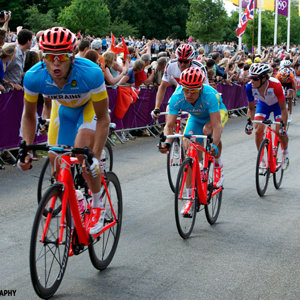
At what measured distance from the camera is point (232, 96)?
21.1 meters

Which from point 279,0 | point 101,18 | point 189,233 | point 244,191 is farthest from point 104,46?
point 189,233

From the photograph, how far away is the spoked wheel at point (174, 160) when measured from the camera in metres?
8.86

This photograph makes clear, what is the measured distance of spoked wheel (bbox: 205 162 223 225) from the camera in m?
6.92

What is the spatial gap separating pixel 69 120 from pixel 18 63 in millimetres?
5857

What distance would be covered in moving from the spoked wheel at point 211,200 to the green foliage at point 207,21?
56515 mm

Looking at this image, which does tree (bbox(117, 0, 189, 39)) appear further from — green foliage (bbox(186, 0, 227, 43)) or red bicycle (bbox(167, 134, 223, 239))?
red bicycle (bbox(167, 134, 223, 239))

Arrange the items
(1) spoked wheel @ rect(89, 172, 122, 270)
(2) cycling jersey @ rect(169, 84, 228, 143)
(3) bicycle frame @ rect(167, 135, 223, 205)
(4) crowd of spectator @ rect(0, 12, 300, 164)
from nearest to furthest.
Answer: (1) spoked wheel @ rect(89, 172, 122, 270)
(3) bicycle frame @ rect(167, 135, 223, 205)
(2) cycling jersey @ rect(169, 84, 228, 143)
(4) crowd of spectator @ rect(0, 12, 300, 164)

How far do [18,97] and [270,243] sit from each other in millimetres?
6228

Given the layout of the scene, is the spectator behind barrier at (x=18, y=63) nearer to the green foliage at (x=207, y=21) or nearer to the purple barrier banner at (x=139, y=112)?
the purple barrier banner at (x=139, y=112)

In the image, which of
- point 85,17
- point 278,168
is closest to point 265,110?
point 278,168

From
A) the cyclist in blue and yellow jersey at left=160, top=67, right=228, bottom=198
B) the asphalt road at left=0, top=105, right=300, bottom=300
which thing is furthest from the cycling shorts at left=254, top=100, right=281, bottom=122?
the cyclist in blue and yellow jersey at left=160, top=67, right=228, bottom=198

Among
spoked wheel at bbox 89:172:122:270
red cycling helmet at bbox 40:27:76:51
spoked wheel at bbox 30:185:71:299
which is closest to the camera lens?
spoked wheel at bbox 30:185:71:299

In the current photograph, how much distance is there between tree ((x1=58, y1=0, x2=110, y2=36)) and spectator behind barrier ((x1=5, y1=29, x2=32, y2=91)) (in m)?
36.6

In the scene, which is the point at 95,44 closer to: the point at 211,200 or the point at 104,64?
the point at 104,64
